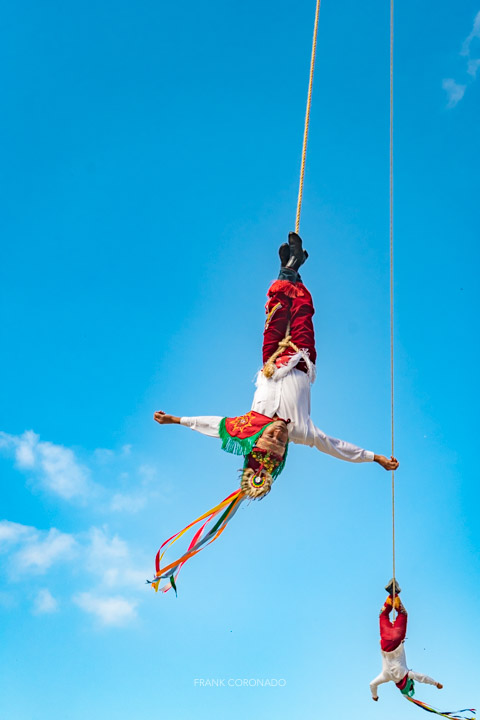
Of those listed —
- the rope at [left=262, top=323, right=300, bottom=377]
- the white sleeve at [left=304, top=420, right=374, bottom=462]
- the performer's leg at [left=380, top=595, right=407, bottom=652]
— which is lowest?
the performer's leg at [left=380, top=595, right=407, bottom=652]

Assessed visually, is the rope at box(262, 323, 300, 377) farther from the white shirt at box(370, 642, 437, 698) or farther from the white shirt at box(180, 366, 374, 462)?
the white shirt at box(370, 642, 437, 698)

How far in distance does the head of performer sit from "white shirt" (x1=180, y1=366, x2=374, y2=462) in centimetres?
10

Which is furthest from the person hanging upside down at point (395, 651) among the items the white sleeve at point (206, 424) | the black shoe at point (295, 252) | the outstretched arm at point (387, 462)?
the black shoe at point (295, 252)

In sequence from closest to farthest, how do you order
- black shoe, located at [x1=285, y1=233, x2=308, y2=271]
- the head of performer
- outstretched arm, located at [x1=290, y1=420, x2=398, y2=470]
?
the head of performer < outstretched arm, located at [x1=290, y1=420, x2=398, y2=470] < black shoe, located at [x1=285, y1=233, x2=308, y2=271]

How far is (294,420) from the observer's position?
233 inches

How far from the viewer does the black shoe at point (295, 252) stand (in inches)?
249

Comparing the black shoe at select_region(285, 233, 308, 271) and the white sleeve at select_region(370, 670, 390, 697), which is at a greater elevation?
the black shoe at select_region(285, 233, 308, 271)

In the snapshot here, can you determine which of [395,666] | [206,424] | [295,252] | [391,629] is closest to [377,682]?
[395,666]

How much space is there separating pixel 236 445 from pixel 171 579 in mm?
1074

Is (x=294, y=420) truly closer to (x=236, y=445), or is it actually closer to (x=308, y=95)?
(x=236, y=445)

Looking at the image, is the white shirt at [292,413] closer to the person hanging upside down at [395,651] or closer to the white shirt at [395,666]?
the person hanging upside down at [395,651]

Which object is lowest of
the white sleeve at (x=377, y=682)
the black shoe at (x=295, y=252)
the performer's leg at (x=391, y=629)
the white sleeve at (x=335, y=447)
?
the white sleeve at (x=377, y=682)

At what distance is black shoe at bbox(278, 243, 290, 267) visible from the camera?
20.9 ft

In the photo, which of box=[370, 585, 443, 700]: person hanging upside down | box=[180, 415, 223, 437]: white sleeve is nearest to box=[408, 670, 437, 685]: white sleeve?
box=[370, 585, 443, 700]: person hanging upside down
